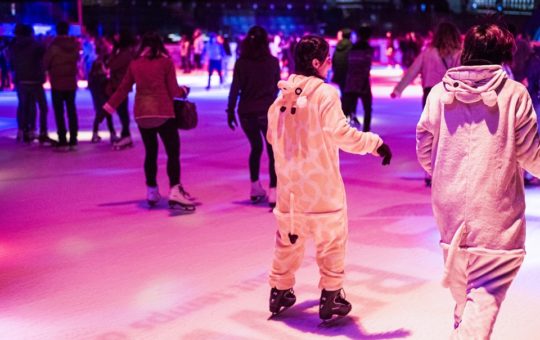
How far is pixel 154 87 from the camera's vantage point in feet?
23.6

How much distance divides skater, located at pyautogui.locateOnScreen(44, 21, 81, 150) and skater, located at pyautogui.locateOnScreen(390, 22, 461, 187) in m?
4.96

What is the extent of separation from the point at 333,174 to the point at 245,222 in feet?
8.91

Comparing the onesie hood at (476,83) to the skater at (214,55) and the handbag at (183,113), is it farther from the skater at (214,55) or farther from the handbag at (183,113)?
the skater at (214,55)

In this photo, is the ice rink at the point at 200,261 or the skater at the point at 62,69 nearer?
the ice rink at the point at 200,261

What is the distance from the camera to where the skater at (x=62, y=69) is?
11.2 meters

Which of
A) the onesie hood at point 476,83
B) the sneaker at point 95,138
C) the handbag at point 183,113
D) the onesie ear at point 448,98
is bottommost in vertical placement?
the sneaker at point 95,138

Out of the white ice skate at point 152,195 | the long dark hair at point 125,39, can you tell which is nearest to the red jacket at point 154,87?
the white ice skate at point 152,195

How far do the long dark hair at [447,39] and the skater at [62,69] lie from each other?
5.32 meters

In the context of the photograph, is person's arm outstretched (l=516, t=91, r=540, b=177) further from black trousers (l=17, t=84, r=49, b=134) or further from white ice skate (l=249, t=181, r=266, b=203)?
black trousers (l=17, t=84, r=49, b=134)

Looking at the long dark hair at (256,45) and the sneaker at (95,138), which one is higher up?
the long dark hair at (256,45)

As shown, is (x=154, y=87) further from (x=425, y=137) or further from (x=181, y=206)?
(x=425, y=137)

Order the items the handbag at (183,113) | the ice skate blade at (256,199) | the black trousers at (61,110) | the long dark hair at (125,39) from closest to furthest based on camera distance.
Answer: the handbag at (183,113), the ice skate blade at (256,199), the long dark hair at (125,39), the black trousers at (61,110)

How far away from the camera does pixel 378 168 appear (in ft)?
31.5

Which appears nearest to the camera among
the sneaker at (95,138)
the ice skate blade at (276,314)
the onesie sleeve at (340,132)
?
the onesie sleeve at (340,132)
